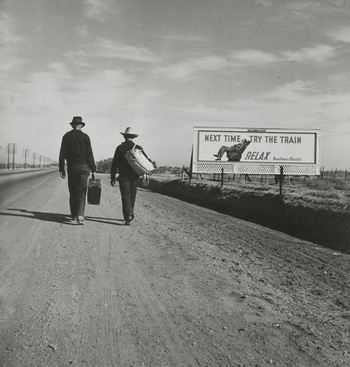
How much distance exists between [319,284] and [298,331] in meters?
2.06

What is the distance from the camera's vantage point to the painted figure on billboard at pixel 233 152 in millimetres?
29062

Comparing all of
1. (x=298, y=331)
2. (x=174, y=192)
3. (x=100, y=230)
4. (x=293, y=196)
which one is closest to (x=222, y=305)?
(x=298, y=331)

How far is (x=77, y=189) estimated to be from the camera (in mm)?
8391

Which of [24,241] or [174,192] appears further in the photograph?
[174,192]

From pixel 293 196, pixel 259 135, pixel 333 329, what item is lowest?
pixel 333 329

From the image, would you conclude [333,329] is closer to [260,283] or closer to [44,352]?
[260,283]

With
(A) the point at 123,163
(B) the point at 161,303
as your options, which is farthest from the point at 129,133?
(B) the point at 161,303

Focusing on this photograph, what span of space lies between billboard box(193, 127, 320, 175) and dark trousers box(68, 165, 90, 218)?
2060 cm

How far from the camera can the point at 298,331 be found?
3.66 metres

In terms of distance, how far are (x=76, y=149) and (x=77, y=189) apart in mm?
838

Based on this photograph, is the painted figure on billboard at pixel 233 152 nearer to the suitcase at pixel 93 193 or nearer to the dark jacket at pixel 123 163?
the suitcase at pixel 93 193

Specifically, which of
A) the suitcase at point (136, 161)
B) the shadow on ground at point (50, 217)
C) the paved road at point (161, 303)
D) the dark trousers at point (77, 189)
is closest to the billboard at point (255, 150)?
the shadow on ground at point (50, 217)

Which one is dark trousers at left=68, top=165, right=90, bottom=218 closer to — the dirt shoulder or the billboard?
the dirt shoulder

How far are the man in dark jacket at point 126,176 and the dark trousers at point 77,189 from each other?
2.33ft
